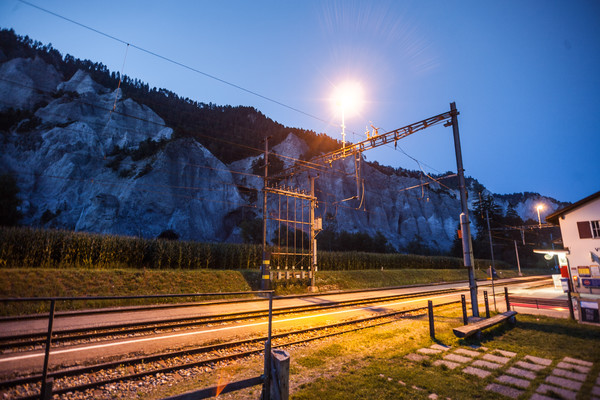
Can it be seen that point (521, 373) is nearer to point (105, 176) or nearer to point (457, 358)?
point (457, 358)

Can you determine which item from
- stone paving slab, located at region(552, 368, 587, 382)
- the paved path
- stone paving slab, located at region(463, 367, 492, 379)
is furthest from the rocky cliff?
stone paving slab, located at region(552, 368, 587, 382)

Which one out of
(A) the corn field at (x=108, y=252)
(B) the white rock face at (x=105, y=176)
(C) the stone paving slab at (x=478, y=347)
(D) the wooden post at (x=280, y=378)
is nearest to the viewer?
(D) the wooden post at (x=280, y=378)

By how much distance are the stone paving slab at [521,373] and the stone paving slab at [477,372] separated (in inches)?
15.0

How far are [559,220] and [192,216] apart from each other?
1711 inches

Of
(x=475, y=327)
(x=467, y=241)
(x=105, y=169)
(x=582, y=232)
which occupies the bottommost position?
(x=475, y=327)

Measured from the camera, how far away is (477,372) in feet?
16.1

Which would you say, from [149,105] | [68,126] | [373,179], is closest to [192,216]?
[68,126]

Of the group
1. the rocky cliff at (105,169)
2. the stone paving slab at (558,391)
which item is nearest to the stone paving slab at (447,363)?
the stone paving slab at (558,391)

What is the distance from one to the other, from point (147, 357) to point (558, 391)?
24.3 ft

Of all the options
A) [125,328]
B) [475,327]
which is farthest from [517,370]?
[125,328]

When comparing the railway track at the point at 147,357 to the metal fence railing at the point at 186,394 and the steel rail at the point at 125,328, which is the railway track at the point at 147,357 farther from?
the metal fence railing at the point at 186,394

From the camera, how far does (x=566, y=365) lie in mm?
5020

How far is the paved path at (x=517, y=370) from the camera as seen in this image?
402 cm

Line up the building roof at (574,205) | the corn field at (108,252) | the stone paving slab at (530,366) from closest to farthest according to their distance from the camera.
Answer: the stone paving slab at (530,366), the corn field at (108,252), the building roof at (574,205)
